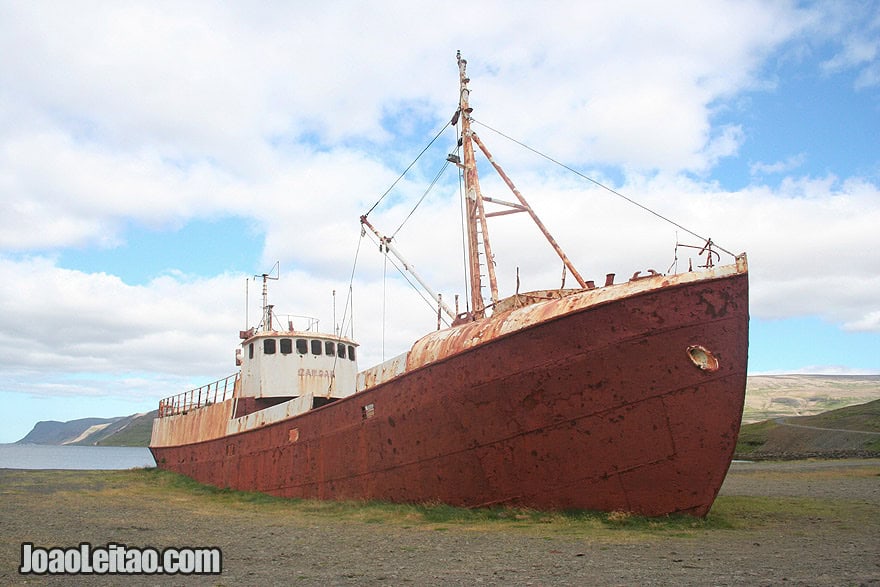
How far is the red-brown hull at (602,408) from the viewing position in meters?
8.94

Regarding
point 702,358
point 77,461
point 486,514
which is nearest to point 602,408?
point 702,358

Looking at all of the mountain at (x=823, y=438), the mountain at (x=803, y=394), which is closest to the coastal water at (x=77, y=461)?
the mountain at (x=823, y=438)

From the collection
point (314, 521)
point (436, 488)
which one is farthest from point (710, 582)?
point (314, 521)

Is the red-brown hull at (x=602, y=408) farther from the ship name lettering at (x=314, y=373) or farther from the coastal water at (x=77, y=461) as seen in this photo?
the coastal water at (x=77, y=461)

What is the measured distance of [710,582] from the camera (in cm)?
559

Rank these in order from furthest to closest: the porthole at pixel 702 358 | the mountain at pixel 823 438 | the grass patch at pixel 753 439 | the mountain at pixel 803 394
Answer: the mountain at pixel 803 394, the grass patch at pixel 753 439, the mountain at pixel 823 438, the porthole at pixel 702 358

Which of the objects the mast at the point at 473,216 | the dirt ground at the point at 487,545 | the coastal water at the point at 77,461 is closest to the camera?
the dirt ground at the point at 487,545

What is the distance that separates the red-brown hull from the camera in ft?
29.3

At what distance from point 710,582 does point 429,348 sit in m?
6.57

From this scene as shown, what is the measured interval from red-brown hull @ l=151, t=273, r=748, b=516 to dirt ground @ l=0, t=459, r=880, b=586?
71 cm

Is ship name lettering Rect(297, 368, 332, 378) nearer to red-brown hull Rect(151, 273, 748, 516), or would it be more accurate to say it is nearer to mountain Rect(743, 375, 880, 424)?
red-brown hull Rect(151, 273, 748, 516)

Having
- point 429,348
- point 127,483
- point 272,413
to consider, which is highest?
point 429,348

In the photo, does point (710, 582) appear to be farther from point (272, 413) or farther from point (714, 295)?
point (272, 413)

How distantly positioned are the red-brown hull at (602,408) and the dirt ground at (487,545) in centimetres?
71
